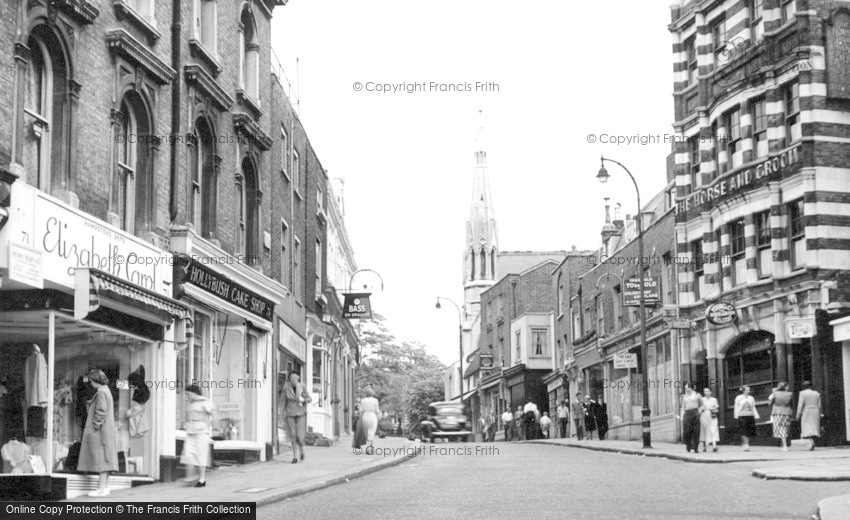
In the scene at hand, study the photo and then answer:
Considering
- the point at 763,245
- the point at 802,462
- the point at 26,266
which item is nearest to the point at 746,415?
the point at 763,245

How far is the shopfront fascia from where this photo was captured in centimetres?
2311

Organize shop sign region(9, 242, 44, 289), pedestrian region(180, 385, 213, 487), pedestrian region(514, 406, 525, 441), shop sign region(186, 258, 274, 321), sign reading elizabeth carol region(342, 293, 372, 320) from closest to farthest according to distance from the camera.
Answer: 1. shop sign region(9, 242, 44, 289)
2. pedestrian region(180, 385, 213, 487)
3. shop sign region(186, 258, 274, 321)
4. sign reading elizabeth carol region(342, 293, 372, 320)
5. pedestrian region(514, 406, 525, 441)

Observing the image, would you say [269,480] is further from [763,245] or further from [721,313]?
[763,245]

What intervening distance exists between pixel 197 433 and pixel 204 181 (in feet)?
24.6

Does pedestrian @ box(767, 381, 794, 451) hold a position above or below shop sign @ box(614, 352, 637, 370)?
below

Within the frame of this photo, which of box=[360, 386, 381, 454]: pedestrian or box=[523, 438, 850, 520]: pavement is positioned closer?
box=[523, 438, 850, 520]: pavement

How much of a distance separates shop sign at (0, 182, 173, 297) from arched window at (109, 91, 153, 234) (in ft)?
2.03

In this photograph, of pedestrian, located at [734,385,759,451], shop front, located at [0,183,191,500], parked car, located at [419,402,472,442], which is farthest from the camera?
parked car, located at [419,402,472,442]

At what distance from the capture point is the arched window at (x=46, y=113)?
17188 mm

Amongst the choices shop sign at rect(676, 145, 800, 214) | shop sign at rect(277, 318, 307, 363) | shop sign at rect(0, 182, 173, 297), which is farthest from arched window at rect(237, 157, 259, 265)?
shop sign at rect(676, 145, 800, 214)

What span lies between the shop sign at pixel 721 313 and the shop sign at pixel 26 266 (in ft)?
77.3

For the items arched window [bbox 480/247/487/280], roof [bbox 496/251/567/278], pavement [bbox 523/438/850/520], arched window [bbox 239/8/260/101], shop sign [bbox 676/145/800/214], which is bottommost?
pavement [bbox 523/438/850/520]

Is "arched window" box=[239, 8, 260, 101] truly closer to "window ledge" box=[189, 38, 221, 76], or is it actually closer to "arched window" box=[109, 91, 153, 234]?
"window ledge" box=[189, 38, 221, 76]

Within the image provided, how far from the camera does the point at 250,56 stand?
28.8 m
